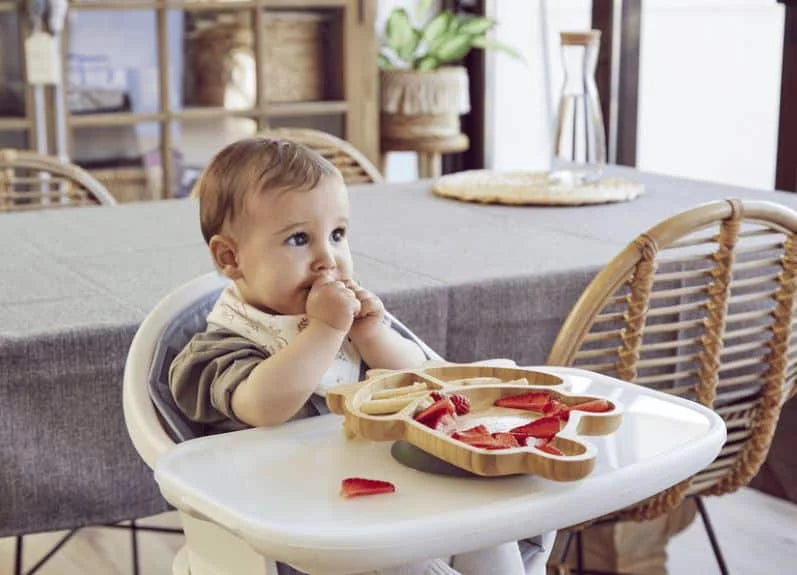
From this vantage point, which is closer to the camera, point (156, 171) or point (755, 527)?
point (755, 527)

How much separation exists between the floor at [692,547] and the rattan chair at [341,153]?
2.95 ft

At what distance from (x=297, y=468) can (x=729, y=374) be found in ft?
3.12

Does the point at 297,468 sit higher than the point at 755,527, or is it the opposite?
the point at 297,468

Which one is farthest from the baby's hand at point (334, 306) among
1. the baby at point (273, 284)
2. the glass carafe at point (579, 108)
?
the glass carafe at point (579, 108)

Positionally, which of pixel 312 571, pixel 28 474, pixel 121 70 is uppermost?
pixel 121 70

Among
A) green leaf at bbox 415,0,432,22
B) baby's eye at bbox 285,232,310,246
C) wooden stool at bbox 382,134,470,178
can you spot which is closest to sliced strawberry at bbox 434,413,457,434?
baby's eye at bbox 285,232,310,246

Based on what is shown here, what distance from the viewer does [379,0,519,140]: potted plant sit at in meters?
4.02

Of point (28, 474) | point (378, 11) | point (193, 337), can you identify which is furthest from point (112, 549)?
point (378, 11)

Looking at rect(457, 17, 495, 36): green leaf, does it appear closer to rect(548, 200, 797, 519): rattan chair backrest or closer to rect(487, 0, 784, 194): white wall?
rect(487, 0, 784, 194): white wall

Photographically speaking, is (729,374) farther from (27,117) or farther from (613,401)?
(27,117)

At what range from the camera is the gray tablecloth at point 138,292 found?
4.66 feet

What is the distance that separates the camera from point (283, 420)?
1121mm

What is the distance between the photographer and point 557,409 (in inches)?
40.5

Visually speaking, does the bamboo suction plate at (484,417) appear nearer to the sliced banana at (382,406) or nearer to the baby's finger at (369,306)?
the sliced banana at (382,406)
